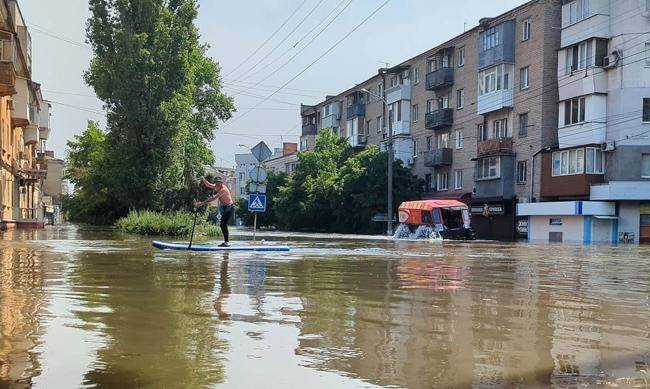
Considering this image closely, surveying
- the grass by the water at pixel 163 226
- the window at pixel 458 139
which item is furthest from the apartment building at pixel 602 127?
the grass by the water at pixel 163 226

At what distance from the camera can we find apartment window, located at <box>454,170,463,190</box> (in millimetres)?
56562

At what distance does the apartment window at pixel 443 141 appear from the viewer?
194 ft

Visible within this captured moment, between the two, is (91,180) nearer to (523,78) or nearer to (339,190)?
(339,190)

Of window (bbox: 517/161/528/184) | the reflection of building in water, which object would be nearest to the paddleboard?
the reflection of building in water

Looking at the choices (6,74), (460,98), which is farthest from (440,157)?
(6,74)

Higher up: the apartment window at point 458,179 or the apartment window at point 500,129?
the apartment window at point 500,129

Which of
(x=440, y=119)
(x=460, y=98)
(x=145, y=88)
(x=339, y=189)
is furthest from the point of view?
(x=339, y=189)

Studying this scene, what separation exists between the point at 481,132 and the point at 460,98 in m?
4.72

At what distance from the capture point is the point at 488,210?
5112 centimetres

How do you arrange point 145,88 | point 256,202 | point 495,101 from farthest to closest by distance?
point 495,101 → point 145,88 → point 256,202

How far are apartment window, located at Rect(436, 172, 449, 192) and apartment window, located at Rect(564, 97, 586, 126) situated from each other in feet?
49.4

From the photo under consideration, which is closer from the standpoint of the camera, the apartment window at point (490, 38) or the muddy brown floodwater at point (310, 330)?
the muddy brown floodwater at point (310, 330)

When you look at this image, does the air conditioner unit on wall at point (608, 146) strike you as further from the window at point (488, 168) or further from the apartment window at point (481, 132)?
the apartment window at point (481, 132)

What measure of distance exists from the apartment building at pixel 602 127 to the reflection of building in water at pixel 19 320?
127 feet
